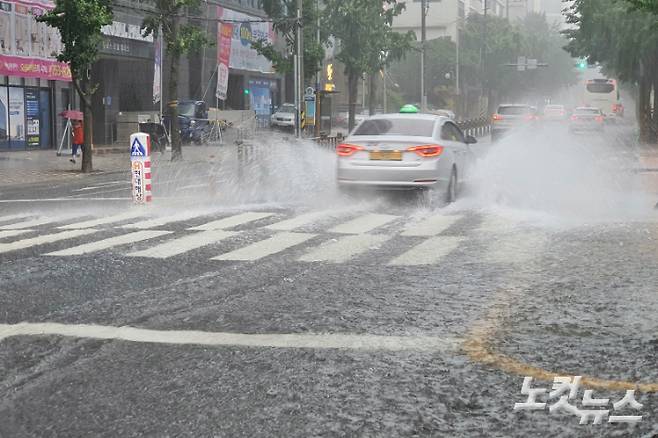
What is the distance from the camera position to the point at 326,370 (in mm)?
5535

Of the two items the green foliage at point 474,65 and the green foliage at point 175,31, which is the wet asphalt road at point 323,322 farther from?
the green foliage at point 474,65

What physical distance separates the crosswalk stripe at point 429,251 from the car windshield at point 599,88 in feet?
204

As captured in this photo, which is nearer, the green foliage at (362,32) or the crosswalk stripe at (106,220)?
the crosswalk stripe at (106,220)

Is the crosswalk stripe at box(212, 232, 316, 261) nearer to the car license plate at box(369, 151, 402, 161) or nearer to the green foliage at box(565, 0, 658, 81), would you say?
the car license plate at box(369, 151, 402, 161)

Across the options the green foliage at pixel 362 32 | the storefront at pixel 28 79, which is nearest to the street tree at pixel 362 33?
the green foliage at pixel 362 32

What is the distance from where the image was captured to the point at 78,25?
23.8 meters

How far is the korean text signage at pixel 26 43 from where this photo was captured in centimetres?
3259

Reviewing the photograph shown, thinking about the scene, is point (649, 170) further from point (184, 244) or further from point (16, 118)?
point (16, 118)

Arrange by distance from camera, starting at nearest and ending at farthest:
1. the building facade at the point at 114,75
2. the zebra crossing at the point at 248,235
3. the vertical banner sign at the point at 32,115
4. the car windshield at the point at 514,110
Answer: the zebra crossing at the point at 248,235 → the building facade at the point at 114,75 → the vertical banner sign at the point at 32,115 → the car windshield at the point at 514,110

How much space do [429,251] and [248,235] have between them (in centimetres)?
236

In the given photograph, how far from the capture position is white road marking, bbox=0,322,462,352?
610cm

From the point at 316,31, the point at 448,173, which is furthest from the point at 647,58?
the point at 448,173

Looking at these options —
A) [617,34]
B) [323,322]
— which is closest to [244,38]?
[617,34]

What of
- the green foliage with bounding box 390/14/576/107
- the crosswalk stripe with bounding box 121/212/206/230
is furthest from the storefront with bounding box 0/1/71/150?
the green foliage with bounding box 390/14/576/107
